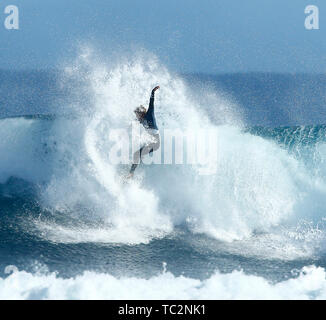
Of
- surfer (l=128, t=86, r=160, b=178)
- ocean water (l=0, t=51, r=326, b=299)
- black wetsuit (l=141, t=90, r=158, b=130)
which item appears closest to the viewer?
ocean water (l=0, t=51, r=326, b=299)

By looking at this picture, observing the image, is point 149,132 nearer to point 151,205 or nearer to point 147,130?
point 147,130

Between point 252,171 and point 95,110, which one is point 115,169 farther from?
point 252,171

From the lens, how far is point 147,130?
36.6ft

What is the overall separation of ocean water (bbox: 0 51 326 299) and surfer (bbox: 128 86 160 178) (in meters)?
0.71

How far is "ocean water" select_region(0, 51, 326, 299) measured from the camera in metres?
8.20

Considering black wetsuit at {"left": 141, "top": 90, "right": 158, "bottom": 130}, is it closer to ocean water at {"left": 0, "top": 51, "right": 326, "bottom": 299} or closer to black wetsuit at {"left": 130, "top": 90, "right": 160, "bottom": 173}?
black wetsuit at {"left": 130, "top": 90, "right": 160, "bottom": 173}

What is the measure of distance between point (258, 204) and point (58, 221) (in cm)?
500

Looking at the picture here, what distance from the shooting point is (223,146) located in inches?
527

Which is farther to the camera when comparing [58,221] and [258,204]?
[258,204]

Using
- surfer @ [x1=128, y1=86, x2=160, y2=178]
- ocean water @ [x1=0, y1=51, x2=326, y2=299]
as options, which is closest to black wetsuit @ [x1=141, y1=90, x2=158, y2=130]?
surfer @ [x1=128, y1=86, x2=160, y2=178]

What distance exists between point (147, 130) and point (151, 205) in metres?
1.88

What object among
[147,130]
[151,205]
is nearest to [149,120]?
[147,130]

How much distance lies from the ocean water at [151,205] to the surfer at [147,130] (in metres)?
0.71

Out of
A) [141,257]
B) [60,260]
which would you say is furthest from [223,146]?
[60,260]
